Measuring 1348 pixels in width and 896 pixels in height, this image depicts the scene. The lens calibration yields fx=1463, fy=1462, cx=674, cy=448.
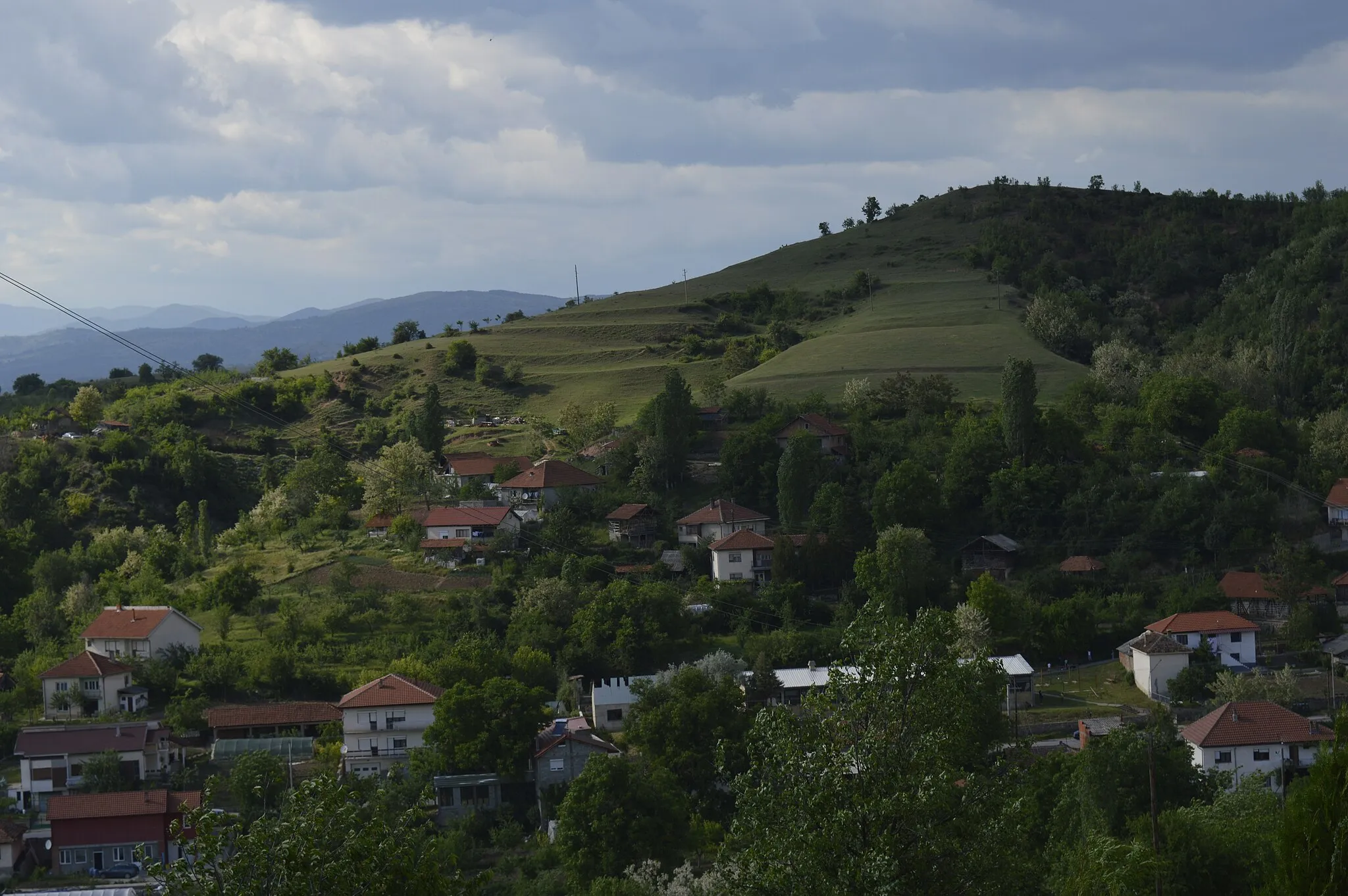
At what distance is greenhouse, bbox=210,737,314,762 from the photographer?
3500 centimetres

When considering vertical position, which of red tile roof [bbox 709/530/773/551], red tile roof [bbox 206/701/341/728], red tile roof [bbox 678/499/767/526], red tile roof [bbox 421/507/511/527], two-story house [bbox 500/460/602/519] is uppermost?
two-story house [bbox 500/460/602/519]

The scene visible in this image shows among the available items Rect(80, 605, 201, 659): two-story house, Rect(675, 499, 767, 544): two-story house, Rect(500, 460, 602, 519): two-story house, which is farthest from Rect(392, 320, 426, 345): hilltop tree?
Rect(80, 605, 201, 659): two-story house

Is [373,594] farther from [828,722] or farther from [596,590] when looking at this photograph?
[828,722]

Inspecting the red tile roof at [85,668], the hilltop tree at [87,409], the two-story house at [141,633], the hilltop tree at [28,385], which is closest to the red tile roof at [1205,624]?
the two-story house at [141,633]

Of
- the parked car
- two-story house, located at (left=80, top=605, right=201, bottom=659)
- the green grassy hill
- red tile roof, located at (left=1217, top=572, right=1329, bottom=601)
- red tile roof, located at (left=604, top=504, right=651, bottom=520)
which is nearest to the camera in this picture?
the parked car

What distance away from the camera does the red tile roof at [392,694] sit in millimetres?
35406

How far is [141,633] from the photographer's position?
4031 centimetres

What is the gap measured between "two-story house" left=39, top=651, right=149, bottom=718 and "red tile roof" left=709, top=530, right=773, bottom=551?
1740 cm

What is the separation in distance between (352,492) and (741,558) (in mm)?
17932

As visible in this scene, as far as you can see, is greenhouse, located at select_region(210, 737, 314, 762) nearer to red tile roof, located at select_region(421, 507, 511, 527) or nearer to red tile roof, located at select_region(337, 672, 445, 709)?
red tile roof, located at select_region(337, 672, 445, 709)

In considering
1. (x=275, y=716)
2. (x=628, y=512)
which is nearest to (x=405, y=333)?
(x=628, y=512)

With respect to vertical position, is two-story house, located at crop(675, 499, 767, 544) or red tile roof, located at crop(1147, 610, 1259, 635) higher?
two-story house, located at crop(675, 499, 767, 544)

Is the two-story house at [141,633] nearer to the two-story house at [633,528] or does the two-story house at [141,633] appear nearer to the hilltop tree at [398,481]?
the hilltop tree at [398,481]

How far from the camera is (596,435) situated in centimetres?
5969
